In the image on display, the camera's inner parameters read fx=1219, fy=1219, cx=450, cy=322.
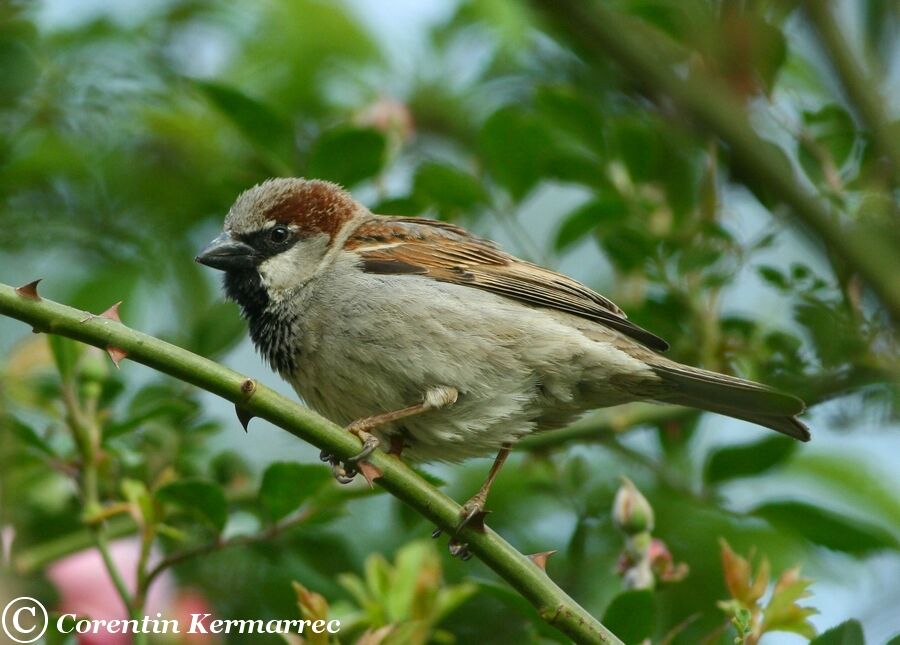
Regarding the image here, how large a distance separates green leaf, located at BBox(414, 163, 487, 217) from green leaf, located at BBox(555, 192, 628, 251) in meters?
0.22

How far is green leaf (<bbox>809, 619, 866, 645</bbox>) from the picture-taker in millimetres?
1854

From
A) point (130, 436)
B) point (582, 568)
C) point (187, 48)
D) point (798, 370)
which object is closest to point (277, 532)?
point (130, 436)

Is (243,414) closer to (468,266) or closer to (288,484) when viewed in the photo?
(288,484)

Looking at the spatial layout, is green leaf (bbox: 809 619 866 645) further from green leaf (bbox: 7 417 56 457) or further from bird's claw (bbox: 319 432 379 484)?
green leaf (bbox: 7 417 56 457)

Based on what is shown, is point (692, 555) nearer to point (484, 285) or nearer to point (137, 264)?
point (484, 285)

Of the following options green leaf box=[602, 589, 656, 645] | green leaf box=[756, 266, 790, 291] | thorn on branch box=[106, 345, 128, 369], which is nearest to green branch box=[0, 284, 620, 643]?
thorn on branch box=[106, 345, 128, 369]

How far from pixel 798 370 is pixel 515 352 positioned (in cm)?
69

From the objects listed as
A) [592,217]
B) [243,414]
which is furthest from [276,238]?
[243,414]

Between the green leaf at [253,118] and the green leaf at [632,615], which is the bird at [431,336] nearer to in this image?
the green leaf at [253,118]

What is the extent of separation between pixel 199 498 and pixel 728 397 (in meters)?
1.27

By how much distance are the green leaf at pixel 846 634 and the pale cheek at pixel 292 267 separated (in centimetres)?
160

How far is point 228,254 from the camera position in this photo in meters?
3.09

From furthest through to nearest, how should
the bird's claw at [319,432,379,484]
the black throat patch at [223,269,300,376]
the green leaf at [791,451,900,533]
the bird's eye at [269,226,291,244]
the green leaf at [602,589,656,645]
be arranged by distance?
the green leaf at [791,451,900,533] < the bird's eye at [269,226,291,244] < the black throat patch at [223,269,300,376] < the green leaf at [602,589,656,645] < the bird's claw at [319,432,379,484]

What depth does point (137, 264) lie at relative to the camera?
3.49 metres
